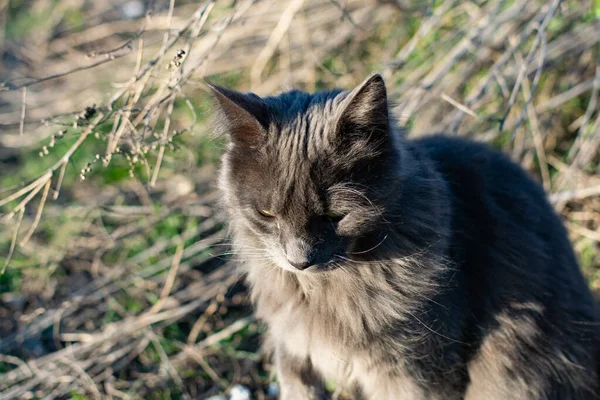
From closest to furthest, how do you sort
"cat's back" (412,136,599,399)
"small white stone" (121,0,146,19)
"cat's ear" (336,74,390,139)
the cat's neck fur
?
"cat's ear" (336,74,390,139), the cat's neck fur, "cat's back" (412,136,599,399), "small white stone" (121,0,146,19)

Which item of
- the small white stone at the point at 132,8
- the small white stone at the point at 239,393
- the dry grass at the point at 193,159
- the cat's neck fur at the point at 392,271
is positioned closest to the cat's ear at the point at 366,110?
the cat's neck fur at the point at 392,271

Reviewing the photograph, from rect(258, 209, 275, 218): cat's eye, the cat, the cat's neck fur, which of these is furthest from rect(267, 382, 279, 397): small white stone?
rect(258, 209, 275, 218): cat's eye

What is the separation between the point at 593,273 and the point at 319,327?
216 centimetres

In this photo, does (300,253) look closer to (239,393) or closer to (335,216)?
(335,216)

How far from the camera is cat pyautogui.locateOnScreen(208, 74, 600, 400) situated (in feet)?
6.25

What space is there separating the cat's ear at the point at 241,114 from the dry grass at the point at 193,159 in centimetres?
71

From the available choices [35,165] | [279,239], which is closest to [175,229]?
[35,165]

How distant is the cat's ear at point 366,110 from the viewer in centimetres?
173

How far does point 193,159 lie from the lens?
160 inches

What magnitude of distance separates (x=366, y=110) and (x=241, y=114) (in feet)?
1.32

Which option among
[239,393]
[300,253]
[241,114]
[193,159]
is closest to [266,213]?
[300,253]

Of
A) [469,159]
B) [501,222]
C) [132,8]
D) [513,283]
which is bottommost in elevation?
[513,283]

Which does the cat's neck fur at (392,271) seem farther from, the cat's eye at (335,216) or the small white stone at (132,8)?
the small white stone at (132,8)

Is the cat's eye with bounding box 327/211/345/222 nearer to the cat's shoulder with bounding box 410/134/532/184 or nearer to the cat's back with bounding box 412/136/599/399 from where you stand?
the cat's back with bounding box 412/136/599/399
